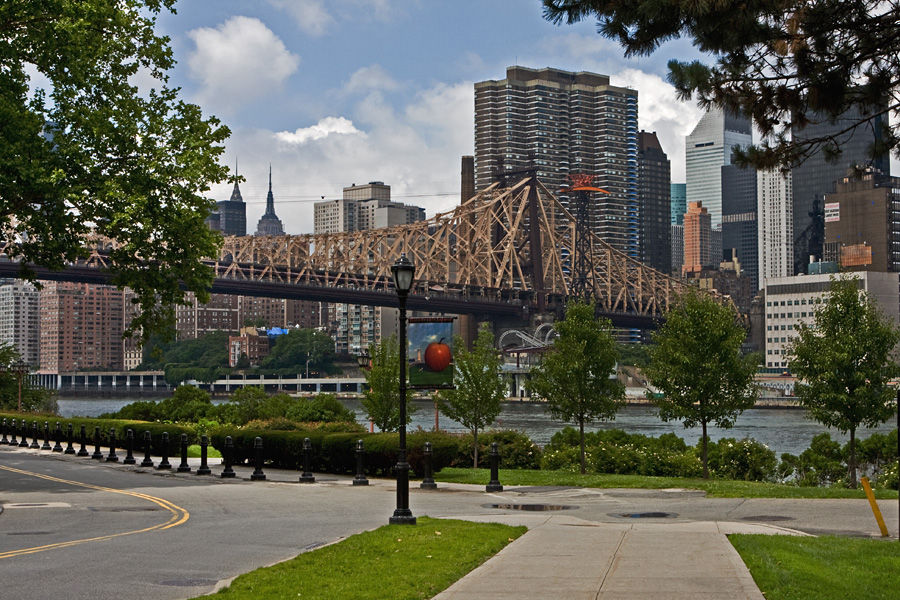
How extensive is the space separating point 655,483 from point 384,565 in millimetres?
13165

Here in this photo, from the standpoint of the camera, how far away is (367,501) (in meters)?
21.5

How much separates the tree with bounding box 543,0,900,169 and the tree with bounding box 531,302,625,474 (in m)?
21.2

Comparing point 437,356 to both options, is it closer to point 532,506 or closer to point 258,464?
point 258,464

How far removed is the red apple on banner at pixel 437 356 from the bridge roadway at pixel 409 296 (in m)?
70.1

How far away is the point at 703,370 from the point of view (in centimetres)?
3397

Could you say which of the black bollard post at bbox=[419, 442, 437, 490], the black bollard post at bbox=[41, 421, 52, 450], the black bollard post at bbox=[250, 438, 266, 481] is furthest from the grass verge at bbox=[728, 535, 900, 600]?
the black bollard post at bbox=[41, 421, 52, 450]

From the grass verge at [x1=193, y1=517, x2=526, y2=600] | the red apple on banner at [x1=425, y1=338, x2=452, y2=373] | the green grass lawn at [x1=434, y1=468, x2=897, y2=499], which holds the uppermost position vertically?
the red apple on banner at [x1=425, y1=338, x2=452, y2=373]

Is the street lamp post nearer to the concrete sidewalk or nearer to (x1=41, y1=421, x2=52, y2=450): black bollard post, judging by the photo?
the concrete sidewalk

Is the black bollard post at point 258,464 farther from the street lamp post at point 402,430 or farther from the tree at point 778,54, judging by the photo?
the tree at point 778,54

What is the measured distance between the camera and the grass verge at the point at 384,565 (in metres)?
11.1

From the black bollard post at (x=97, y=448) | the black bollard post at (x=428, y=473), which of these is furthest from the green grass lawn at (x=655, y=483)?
the black bollard post at (x=97, y=448)

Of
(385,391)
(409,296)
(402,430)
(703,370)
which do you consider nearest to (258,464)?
(402,430)

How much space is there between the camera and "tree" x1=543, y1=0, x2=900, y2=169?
11859 mm

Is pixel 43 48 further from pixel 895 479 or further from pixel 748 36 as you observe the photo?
pixel 895 479
